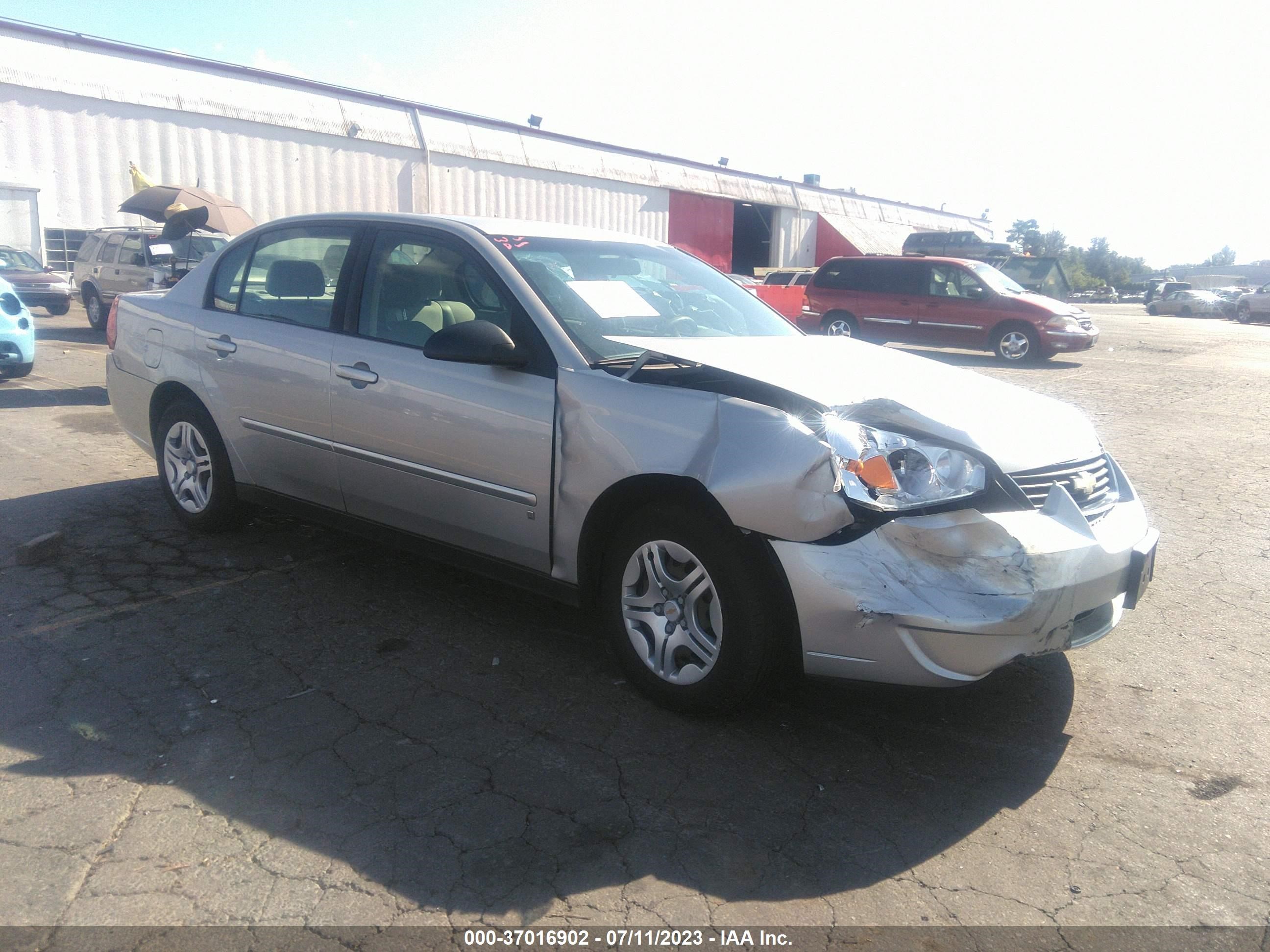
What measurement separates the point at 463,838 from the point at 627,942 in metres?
0.59

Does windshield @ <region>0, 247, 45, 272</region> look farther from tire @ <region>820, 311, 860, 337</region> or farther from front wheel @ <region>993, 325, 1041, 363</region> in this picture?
front wheel @ <region>993, 325, 1041, 363</region>

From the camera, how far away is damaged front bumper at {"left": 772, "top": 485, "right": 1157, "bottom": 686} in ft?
9.25

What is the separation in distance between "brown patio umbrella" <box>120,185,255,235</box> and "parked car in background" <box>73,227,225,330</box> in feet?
0.89

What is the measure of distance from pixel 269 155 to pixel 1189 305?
1544 inches

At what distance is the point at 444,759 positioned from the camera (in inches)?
120

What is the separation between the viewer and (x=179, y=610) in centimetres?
418

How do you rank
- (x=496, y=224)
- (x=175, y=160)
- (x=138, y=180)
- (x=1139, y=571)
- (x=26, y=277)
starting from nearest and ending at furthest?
1. (x=1139, y=571)
2. (x=496, y=224)
3. (x=26, y=277)
4. (x=138, y=180)
5. (x=175, y=160)

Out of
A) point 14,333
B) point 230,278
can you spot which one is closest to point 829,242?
point 14,333

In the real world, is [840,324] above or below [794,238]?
below

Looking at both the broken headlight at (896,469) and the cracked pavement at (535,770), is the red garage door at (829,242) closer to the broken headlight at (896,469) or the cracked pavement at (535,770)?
the cracked pavement at (535,770)

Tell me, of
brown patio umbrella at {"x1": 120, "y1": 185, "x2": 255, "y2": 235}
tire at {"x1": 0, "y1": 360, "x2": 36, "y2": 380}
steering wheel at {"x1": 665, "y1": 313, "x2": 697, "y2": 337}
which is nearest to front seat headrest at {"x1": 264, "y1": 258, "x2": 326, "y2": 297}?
steering wheel at {"x1": 665, "y1": 313, "x2": 697, "y2": 337}

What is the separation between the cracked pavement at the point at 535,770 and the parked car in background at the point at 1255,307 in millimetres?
34466

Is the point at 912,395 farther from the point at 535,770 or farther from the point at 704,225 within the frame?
the point at 704,225

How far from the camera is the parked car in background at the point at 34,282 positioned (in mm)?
16750
